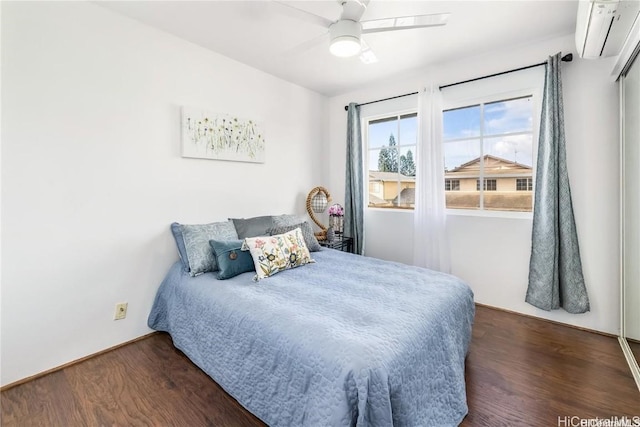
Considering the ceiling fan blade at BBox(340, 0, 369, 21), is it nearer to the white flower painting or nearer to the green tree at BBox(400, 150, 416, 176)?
the white flower painting

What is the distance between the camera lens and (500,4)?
6.51ft

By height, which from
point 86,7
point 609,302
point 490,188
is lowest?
point 609,302

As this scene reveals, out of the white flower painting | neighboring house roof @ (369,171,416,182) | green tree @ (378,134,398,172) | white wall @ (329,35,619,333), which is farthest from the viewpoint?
green tree @ (378,134,398,172)

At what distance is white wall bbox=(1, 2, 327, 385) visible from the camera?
176cm

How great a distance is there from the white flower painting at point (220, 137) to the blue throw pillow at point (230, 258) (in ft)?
2.91

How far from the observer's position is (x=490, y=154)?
2.86 meters

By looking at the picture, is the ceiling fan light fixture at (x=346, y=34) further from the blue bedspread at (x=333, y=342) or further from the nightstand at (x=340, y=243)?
the nightstand at (x=340, y=243)

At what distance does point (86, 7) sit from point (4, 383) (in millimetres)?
2419

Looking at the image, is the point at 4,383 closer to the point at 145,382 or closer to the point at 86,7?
the point at 145,382

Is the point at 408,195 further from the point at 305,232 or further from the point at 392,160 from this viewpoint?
the point at 305,232

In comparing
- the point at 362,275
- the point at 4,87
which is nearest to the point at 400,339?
the point at 362,275

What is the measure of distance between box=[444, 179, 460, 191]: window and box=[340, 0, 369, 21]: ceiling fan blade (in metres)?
1.94

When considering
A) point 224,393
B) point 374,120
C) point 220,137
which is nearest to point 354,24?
point 220,137

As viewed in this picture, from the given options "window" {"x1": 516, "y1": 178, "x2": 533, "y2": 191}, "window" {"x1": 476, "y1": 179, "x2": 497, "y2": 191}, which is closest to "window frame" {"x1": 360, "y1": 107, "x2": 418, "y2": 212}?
"window" {"x1": 476, "y1": 179, "x2": 497, "y2": 191}
